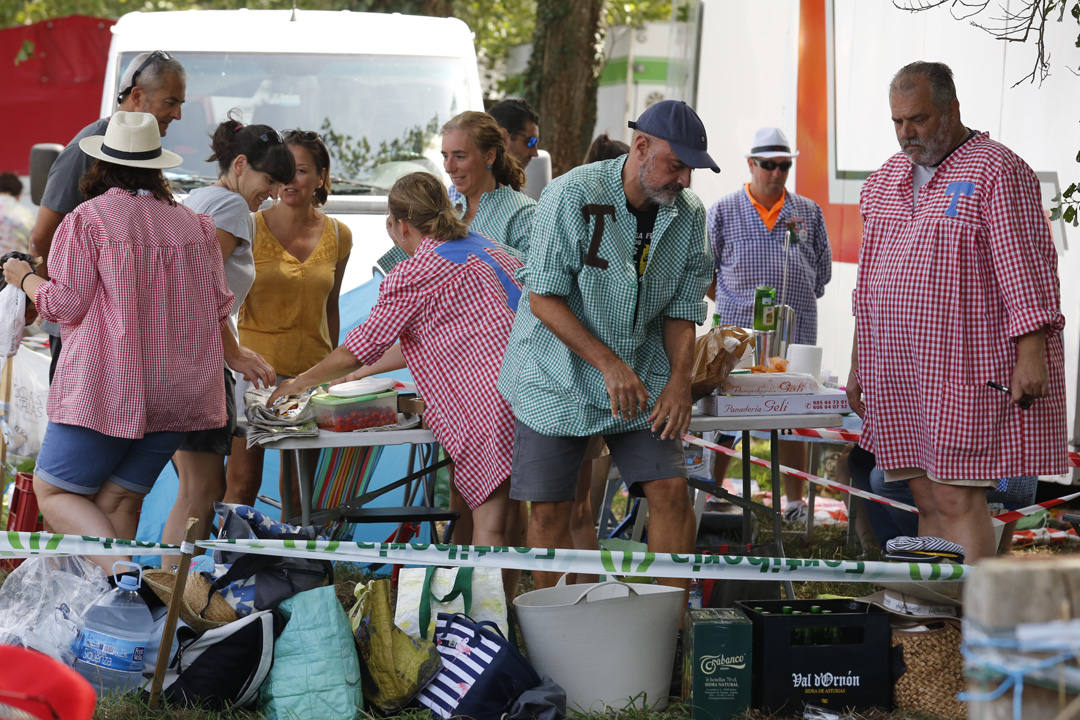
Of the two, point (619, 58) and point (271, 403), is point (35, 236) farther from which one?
point (619, 58)

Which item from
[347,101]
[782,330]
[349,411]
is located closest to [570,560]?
[349,411]

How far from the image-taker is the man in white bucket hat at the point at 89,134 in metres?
4.38

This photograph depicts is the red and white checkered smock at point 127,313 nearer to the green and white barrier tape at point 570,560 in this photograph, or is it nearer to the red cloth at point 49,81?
the green and white barrier tape at point 570,560

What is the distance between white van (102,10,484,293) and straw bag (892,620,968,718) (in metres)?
3.55

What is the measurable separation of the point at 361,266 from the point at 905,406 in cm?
286

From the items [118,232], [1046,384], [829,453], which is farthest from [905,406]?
[829,453]

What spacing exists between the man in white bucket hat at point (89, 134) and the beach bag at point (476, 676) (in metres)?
1.81

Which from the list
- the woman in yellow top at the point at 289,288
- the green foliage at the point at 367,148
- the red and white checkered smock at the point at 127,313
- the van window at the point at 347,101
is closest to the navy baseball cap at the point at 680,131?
the red and white checkered smock at the point at 127,313

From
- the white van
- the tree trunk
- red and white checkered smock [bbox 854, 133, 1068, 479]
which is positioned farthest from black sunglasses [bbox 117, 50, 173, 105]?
the tree trunk

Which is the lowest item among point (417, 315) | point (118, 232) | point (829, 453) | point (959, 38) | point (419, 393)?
point (829, 453)

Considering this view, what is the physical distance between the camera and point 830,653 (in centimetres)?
366

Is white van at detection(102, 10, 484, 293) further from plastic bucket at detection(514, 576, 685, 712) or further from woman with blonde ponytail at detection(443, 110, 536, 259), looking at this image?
plastic bucket at detection(514, 576, 685, 712)

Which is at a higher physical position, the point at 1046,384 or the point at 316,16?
the point at 316,16

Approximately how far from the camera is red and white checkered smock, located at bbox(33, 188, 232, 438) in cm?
384
